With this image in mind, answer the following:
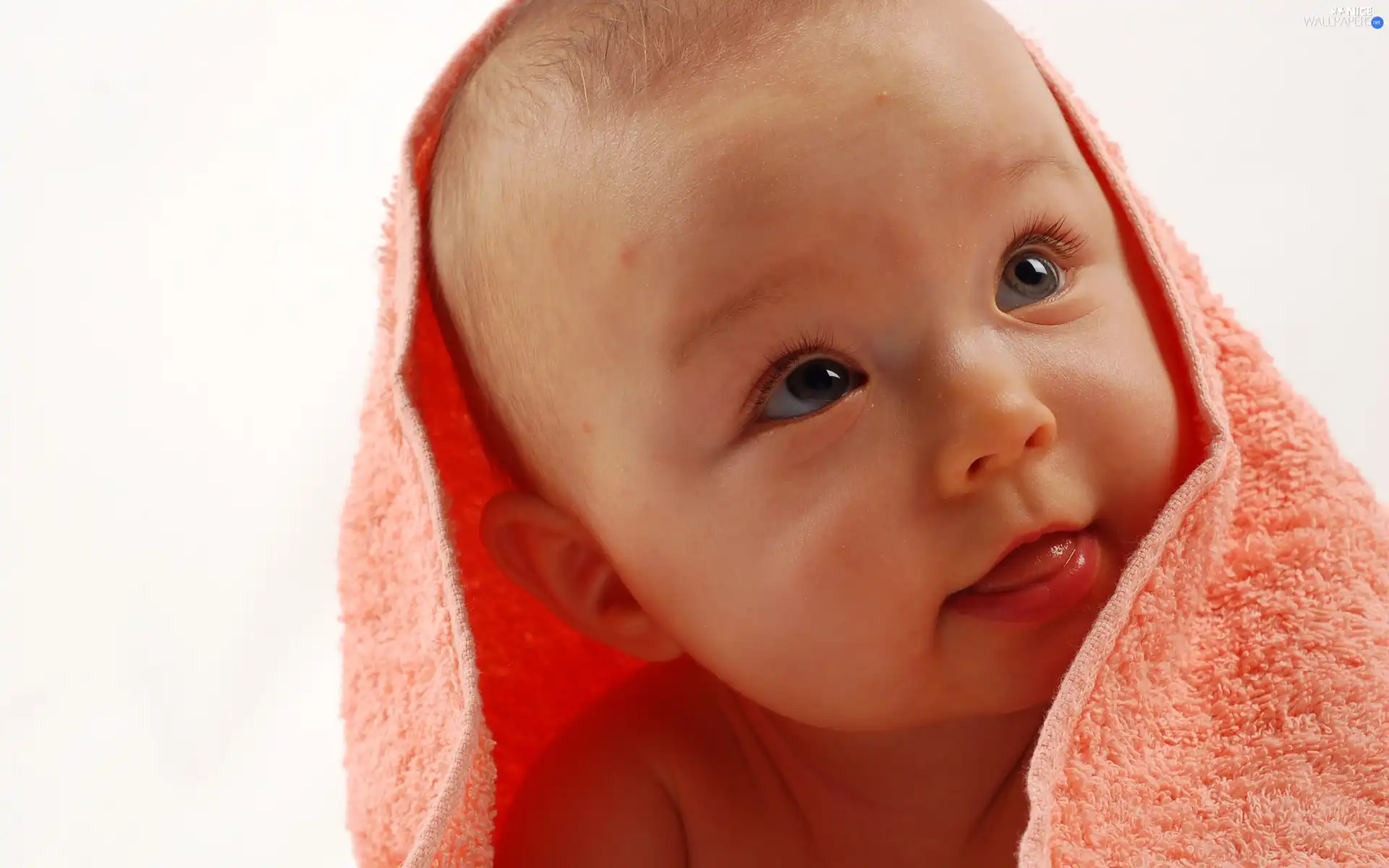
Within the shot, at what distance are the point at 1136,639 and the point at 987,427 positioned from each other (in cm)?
19

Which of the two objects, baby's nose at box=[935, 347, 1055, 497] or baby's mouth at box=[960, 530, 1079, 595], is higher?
baby's nose at box=[935, 347, 1055, 497]

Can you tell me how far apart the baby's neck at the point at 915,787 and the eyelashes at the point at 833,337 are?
12.9 inches

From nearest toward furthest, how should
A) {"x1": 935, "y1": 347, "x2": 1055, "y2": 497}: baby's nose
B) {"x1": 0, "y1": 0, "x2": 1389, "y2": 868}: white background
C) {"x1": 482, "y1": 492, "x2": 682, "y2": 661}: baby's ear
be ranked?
{"x1": 935, "y1": 347, "x2": 1055, "y2": 497}: baby's nose, {"x1": 482, "y1": 492, "x2": 682, "y2": 661}: baby's ear, {"x1": 0, "y1": 0, "x2": 1389, "y2": 868}: white background

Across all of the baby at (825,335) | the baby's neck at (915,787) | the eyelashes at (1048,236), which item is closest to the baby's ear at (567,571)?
the baby at (825,335)

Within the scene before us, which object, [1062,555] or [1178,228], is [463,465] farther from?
[1178,228]

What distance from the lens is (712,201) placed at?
0.86m

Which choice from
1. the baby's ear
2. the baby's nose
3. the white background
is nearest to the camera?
the baby's nose

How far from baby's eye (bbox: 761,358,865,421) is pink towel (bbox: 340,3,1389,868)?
0.21 meters

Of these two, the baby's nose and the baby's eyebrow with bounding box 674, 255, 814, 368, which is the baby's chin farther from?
the baby's eyebrow with bounding box 674, 255, 814, 368

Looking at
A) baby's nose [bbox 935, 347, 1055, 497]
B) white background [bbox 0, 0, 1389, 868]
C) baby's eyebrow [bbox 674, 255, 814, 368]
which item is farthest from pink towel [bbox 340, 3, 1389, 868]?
white background [bbox 0, 0, 1389, 868]

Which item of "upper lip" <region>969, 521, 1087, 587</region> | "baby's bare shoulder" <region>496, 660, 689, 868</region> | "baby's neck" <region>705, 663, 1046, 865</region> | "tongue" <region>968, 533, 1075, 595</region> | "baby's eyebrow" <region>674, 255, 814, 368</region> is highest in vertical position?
"baby's eyebrow" <region>674, 255, 814, 368</region>

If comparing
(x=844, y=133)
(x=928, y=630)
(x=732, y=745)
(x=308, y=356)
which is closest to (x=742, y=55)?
(x=844, y=133)

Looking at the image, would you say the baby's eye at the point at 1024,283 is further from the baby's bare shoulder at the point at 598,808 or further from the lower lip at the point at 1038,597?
the baby's bare shoulder at the point at 598,808

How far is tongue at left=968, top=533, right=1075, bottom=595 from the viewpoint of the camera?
877 millimetres
